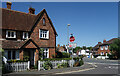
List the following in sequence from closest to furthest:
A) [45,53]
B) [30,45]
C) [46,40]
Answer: [30,45]
[45,53]
[46,40]

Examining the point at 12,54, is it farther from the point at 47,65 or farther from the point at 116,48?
the point at 116,48

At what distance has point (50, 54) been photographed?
67.9 ft

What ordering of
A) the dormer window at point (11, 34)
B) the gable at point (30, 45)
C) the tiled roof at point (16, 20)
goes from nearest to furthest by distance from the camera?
the gable at point (30, 45), the dormer window at point (11, 34), the tiled roof at point (16, 20)

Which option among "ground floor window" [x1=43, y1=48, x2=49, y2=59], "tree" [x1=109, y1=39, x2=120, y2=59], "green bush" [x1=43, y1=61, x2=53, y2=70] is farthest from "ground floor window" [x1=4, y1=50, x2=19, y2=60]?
"tree" [x1=109, y1=39, x2=120, y2=59]

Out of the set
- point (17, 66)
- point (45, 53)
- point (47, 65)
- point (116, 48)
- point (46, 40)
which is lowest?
point (47, 65)

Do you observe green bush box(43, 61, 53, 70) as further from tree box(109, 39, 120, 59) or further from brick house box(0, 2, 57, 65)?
tree box(109, 39, 120, 59)

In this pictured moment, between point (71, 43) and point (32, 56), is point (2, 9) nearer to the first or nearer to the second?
point (32, 56)

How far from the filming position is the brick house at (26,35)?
1625 centimetres

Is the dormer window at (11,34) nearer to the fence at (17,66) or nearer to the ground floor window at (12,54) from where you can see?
the ground floor window at (12,54)

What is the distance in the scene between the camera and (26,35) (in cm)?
1861

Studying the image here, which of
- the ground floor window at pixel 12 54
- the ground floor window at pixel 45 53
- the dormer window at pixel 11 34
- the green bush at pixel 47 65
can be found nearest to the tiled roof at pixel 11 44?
the ground floor window at pixel 12 54

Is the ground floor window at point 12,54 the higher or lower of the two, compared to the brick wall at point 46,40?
lower

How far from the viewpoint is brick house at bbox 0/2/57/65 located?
53.3 ft

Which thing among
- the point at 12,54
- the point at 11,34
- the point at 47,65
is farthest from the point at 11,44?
the point at 47,65
